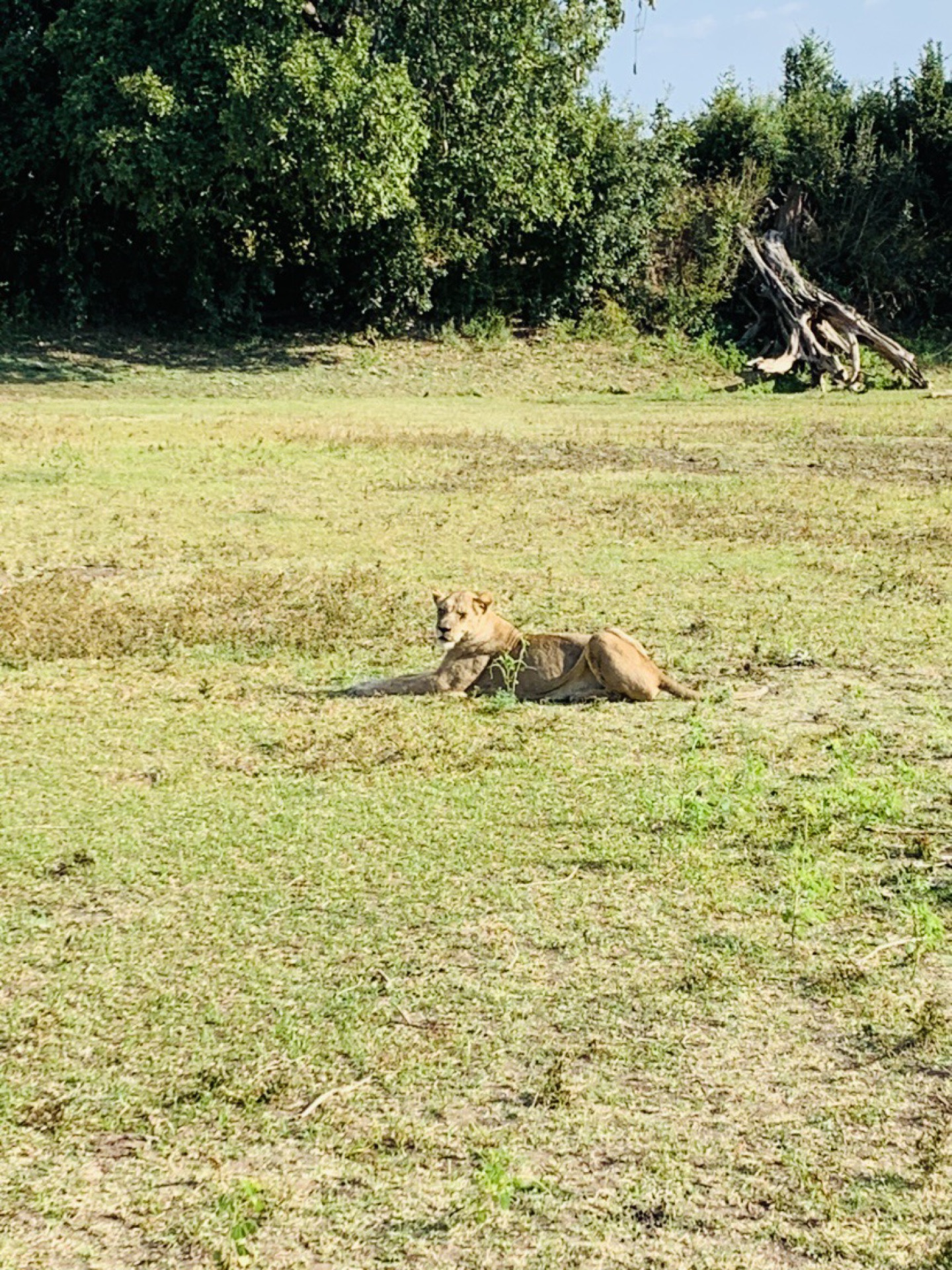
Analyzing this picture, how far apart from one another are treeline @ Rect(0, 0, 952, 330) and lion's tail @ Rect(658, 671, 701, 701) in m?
17.2

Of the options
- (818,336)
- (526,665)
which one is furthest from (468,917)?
(818,336)

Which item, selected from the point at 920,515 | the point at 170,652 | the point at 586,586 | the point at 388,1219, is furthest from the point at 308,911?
the point at 920,515

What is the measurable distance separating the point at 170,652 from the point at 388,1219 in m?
5.33

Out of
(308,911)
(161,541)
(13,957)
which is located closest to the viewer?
(13,957)

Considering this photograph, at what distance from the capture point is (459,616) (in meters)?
7.58

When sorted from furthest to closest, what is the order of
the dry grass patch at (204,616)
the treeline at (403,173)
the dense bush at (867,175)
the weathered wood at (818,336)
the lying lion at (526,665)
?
the dense bush at (867,175)
the weathered wood at (818,336)
the treeline at (403,173)
the dry grass patch at (204,616)
the lying lion at (526,665)

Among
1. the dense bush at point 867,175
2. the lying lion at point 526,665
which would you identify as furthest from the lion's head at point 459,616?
the dense bush at point 867,175

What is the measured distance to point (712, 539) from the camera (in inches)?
477

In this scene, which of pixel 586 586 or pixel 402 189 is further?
pixel 402 189

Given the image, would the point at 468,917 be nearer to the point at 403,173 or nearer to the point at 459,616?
the point at 459,616

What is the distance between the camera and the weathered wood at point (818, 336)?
25.9 metres

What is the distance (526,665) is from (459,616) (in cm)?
35

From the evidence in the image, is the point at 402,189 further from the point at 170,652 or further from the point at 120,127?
the point at 170,652

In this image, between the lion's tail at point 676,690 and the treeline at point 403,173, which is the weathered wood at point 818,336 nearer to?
the treeline at point 403,173
